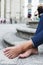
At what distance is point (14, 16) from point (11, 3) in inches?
68.3

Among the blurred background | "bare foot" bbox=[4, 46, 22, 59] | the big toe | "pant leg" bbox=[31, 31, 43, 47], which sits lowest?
the blurred background

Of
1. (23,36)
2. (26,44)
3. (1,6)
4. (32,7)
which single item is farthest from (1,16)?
(26,44)

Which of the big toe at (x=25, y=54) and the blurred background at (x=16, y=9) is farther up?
the big toe at (x=25, y=54)

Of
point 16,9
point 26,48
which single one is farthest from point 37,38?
point 16,9

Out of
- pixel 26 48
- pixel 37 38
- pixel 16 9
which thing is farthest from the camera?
pixel 16 9

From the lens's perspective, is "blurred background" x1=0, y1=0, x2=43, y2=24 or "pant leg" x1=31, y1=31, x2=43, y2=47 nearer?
"pant leg" x1=31, y1=31, x2=43, y2=47

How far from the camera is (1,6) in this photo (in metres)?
34.6

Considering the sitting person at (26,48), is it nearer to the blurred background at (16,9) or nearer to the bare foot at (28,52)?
the bare foot at (28,52)

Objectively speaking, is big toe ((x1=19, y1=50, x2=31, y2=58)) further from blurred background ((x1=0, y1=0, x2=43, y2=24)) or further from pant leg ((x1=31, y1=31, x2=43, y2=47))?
blurred background ((x1=0, y1=0, x2=43, y2=24))

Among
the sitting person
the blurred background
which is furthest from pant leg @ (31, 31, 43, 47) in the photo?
the blurred background

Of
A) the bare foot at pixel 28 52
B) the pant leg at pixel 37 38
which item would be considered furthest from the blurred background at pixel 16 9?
the pant leg at pixel 37 38

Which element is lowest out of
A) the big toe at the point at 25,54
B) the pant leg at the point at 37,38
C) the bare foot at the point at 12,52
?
the big toe at the point at 25,54

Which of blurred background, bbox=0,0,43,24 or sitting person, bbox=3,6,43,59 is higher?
sitting person, bbox=3,6,43,59

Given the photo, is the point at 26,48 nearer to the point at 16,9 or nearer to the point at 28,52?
the point at 28,52
